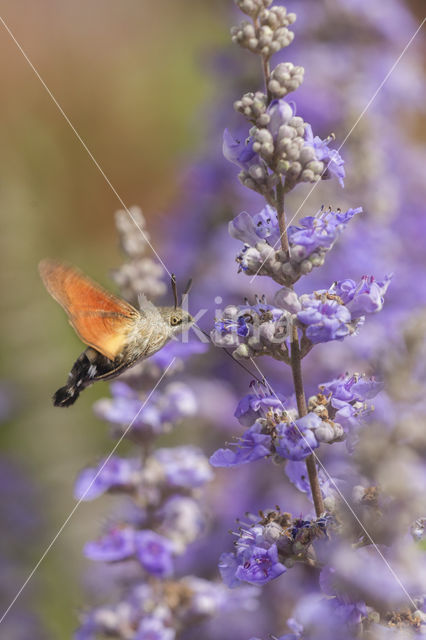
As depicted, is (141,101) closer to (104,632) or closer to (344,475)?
(104,632)

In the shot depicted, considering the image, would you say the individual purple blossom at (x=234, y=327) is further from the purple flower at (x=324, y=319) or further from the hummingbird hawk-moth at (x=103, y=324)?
the hummingbird hawk-moth at (x=103, y=324)

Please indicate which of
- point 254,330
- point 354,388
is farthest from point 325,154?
point 354,388

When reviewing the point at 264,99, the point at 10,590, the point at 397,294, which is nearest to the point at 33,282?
the point at 10,590

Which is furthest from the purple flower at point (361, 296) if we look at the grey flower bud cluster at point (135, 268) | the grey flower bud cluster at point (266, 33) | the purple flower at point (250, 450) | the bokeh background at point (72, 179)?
the bokeh background at point (72, 179)

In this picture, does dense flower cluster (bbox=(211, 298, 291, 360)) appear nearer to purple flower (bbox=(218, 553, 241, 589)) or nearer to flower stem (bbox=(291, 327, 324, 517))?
flower stem (bbox=(291, 327, 324, 517))

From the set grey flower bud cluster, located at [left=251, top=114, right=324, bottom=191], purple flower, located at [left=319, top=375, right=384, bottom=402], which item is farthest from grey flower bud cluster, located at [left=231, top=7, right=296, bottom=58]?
purple flower, located at [left=319, top=375, right=384, bottom=402]

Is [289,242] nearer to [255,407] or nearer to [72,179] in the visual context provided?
[255,407]
